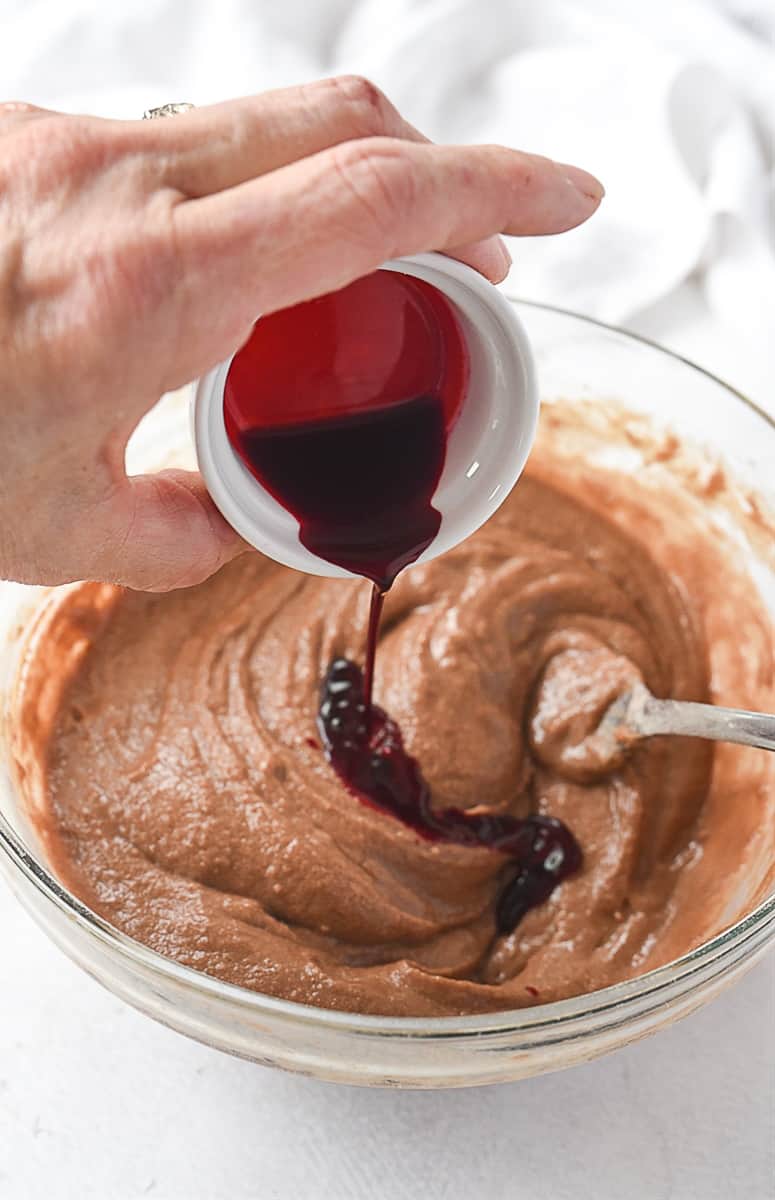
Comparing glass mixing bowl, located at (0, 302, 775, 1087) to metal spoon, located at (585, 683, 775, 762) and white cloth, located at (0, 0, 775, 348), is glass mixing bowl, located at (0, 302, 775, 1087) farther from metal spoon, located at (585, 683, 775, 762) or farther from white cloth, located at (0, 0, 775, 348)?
white cloth, located at (0, 0, 775, 348)

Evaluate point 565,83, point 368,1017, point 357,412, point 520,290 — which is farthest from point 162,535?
point 565,83

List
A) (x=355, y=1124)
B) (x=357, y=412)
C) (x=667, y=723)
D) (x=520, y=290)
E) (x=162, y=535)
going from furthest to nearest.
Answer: (x=520, y=290) < (x=667, y=723) < (x=355, y=1124) < (x=357, y=412) < (x=162, y=535)

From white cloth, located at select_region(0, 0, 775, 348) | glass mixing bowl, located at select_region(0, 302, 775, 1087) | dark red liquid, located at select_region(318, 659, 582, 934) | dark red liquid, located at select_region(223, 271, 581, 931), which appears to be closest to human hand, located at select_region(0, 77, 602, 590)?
dark red liquid, located at select_region(223, 271, 581, 931)

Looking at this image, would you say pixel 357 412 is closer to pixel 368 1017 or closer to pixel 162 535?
pixel 162 535

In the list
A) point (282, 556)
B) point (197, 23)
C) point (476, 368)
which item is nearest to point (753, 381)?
point (476, 368)

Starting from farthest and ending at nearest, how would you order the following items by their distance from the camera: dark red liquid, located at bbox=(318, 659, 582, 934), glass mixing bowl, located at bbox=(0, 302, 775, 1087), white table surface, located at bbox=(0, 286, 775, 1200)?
1. dark red liquid, located at bbox=(318, 659, 582, 934)
2. white table surface, located at bbox=(0, 286, 775, 1200)
3. glass mixing bowl, located at bbox=(0, 302, 775, 1087)

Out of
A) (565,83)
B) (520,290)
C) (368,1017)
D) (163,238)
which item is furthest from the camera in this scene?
(565,83)

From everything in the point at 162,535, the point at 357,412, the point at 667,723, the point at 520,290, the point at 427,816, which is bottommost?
the point at 427,816

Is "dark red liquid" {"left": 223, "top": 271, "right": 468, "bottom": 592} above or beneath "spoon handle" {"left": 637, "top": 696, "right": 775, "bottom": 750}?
above
